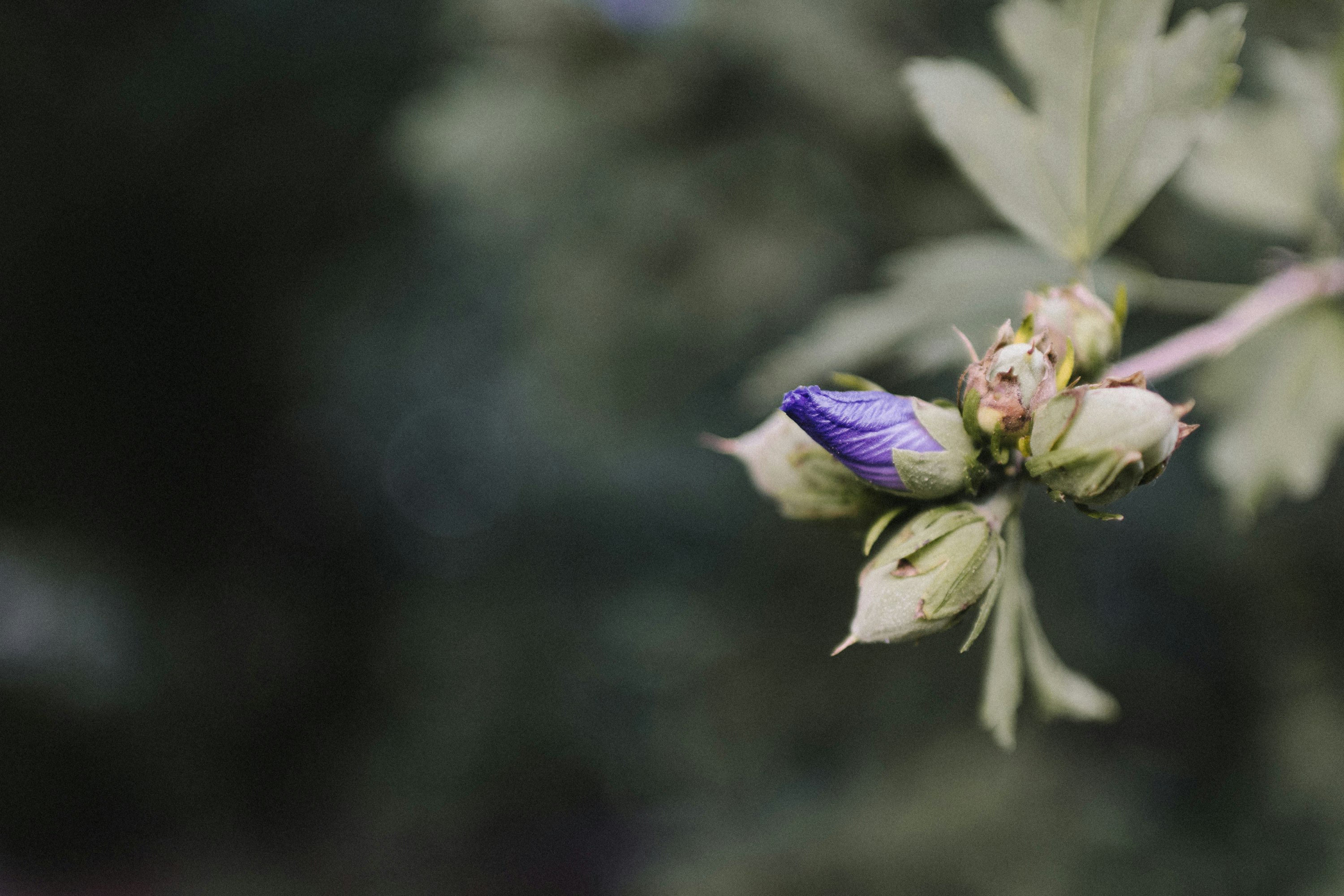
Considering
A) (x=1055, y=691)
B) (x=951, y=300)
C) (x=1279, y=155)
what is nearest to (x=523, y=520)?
(x=951, y=300)

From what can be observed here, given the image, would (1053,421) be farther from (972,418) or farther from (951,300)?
(951,300)

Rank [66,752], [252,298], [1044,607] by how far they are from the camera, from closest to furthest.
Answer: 1. [1044,607]
2. [66,752]
3. [252,298]

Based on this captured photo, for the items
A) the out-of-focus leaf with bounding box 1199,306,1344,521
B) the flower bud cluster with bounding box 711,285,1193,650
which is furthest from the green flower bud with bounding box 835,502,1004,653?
the out-of-focus leaf with bounding box 1199,306,1344,521

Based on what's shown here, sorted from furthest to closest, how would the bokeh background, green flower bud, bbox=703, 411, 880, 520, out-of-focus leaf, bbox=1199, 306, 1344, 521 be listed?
the bokeh background, out-of-focus leaf, bbox=1199, 306, 1344, 521, green flower bud, bbox=703, 411, 880, 520

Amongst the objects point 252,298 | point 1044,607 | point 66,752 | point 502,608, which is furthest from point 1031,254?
point 66,752

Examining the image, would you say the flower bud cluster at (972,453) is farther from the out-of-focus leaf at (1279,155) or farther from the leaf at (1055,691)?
the out-of-focus leaf at (1279,155)

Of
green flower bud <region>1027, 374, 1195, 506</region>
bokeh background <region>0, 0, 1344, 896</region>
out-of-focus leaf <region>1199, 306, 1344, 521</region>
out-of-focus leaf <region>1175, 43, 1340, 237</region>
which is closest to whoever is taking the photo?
green flower bud <region>1027, 374, 1195, 506</region>

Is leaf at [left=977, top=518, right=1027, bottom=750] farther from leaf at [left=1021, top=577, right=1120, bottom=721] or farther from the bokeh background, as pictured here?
the bokeh background

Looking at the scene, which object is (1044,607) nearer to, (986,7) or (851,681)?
(851,681)
